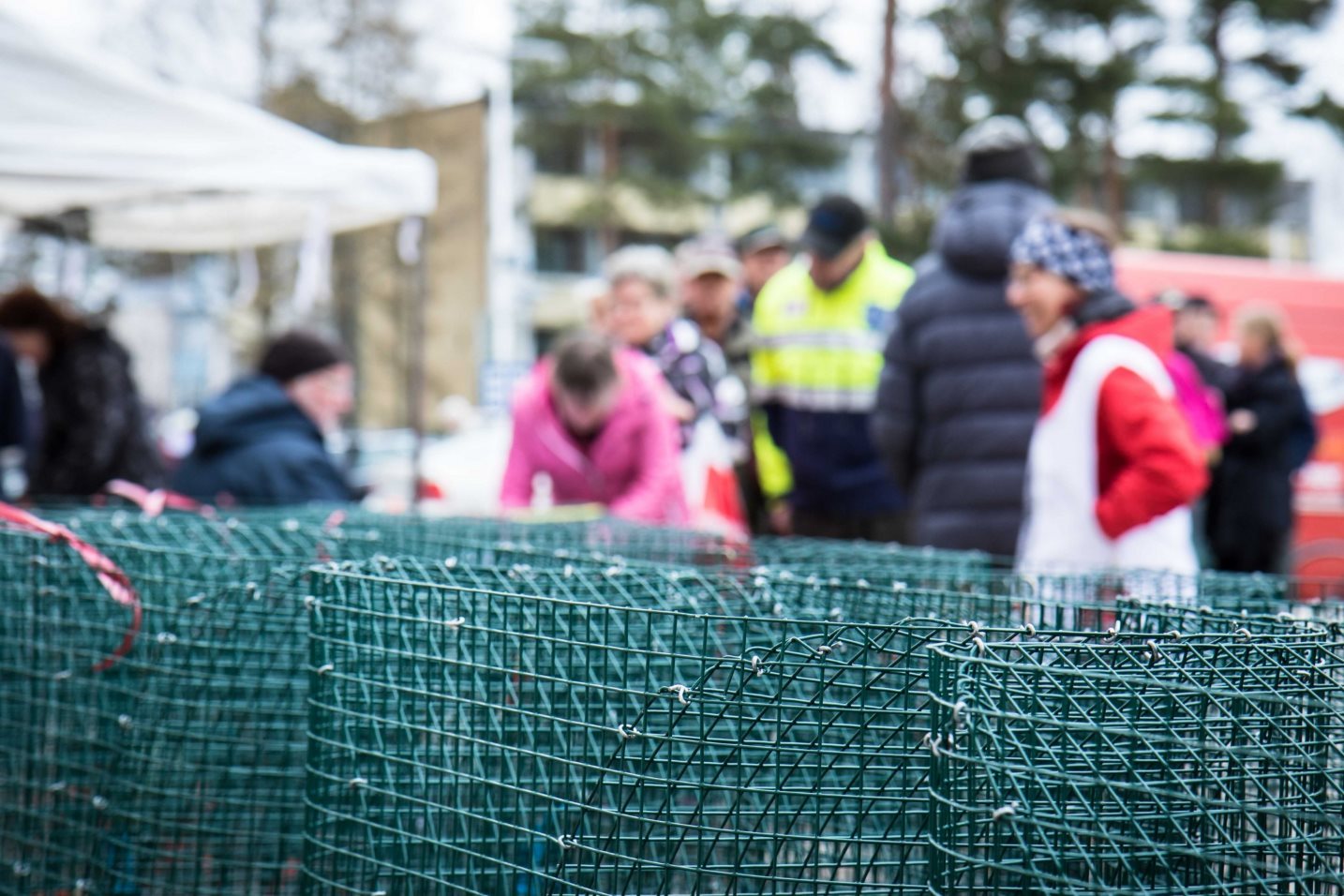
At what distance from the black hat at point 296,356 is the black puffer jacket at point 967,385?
1950 mm

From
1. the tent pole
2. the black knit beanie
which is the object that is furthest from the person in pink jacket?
the black knit beanie

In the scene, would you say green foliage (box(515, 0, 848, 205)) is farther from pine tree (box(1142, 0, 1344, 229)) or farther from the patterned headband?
the patterned headband

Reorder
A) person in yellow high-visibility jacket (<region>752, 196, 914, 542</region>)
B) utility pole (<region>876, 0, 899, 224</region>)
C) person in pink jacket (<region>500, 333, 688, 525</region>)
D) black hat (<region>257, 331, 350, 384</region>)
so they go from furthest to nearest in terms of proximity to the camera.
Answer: utility pole (<region>876, 0, 899, 224</region>)
person in yellow high-visibility jacket (<region>752, 196, 914, 542</region>)
black hat (<region>257, 331, 350, 384</region>)
person in pink jacket (<region>500, 333, 688, 525</region>)

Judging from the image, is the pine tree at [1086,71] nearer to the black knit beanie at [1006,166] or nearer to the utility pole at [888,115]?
the utility pole at [888,115]

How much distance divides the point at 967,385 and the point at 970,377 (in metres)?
0.03

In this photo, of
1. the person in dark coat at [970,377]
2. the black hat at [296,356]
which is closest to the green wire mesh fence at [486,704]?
the person in dark coat at [970,377]

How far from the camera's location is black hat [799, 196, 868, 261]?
551cm

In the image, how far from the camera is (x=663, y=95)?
31.4 metres

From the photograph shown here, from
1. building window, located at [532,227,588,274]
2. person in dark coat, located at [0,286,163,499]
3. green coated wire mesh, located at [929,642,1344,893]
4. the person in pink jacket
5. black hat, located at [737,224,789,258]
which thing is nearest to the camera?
green coated wire mesh, located at [929,642,1344,893]

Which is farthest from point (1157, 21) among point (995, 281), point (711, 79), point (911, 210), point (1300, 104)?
point (995, 281)

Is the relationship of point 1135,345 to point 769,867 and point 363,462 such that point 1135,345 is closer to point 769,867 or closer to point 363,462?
point 769,867

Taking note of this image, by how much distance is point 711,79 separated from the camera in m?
30.8

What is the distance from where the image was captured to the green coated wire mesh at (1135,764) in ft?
5.34

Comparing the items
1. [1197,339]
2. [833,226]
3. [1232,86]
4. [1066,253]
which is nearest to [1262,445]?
[1197,339]
